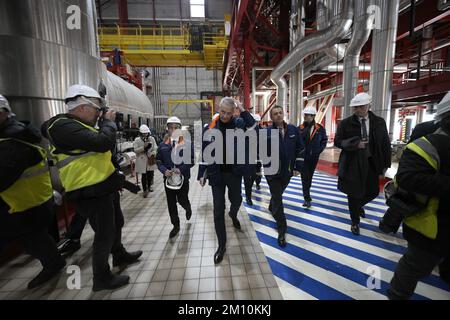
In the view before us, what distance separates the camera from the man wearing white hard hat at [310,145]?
3.77 meters

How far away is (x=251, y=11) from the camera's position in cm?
667

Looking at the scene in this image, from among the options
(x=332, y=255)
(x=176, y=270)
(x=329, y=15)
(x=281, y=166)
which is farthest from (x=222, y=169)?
(x=329, y=15)

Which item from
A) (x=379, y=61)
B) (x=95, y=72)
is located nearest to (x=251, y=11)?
(x=379, y=61)

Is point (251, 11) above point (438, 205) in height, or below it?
above

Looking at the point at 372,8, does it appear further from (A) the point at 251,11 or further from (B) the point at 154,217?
(B) the point at 154,217

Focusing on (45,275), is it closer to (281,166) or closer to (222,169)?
(222,169)

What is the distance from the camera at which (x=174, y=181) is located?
2.86 metres

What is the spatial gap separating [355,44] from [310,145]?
8.21 feet

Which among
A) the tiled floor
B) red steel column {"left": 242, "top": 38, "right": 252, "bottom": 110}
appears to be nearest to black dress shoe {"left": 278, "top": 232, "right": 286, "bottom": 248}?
the tiled floor

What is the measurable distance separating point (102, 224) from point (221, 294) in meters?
1.20

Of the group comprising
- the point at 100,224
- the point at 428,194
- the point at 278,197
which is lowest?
the point at 278,197

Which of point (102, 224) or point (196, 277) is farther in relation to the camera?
point (196, 277)

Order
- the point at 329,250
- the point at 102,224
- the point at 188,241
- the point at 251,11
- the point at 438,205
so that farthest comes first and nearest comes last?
1. the point at 251,11
2. the point at 188,241
3. the point at 329,250
4. the point at 102,224
5. the point at 438,205

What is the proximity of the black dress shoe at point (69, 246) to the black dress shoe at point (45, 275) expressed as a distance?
446 millimetres
